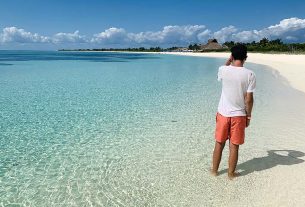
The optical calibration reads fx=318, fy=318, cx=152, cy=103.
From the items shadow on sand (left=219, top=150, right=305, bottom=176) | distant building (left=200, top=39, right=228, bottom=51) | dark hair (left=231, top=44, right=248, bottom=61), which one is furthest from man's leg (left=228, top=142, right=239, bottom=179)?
distant building (left=200, top=39, right=228, bottom=51)

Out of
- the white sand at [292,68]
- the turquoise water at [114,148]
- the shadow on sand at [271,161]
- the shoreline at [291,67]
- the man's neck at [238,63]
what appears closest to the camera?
the man's neck at [238,63]

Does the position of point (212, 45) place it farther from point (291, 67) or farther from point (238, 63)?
point (238, 63)

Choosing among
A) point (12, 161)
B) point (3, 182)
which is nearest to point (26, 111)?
point (12, 161)

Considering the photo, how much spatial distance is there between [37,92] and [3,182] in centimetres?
1285

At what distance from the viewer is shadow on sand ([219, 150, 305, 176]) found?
6.01m

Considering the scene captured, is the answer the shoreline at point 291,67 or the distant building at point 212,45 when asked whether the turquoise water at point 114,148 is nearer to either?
the shoreline at point 291,67

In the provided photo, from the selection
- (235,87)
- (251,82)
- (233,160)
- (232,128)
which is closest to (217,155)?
(233,160)

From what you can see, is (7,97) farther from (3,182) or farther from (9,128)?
(3,182)

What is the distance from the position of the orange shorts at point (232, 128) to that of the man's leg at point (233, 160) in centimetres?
14

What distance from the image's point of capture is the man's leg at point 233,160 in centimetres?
521

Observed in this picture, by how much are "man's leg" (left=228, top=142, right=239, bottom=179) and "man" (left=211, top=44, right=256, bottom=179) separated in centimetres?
3

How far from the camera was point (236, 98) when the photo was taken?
195 inches

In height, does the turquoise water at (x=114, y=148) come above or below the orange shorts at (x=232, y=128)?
below

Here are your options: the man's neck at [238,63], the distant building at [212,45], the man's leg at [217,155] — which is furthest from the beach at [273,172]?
the distant building at [212,45]
